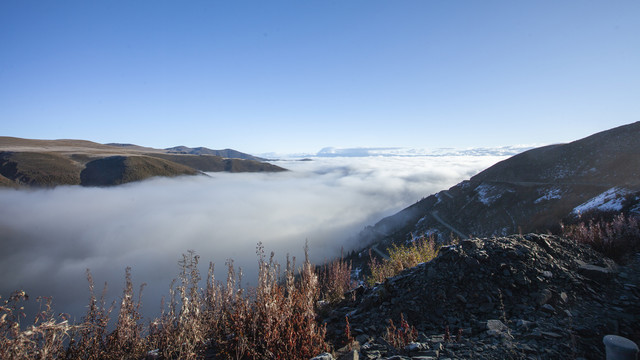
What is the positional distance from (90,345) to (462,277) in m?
6.96

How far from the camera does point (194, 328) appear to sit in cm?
365

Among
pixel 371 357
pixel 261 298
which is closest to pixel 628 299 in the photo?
pixel 371 357

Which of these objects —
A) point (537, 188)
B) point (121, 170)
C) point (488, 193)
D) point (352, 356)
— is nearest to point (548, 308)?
point (352, 356)

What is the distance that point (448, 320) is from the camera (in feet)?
15.6

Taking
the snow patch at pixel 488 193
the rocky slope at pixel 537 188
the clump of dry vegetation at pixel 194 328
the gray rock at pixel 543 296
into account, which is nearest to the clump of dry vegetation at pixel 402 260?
the gray rock at pixel 543 296

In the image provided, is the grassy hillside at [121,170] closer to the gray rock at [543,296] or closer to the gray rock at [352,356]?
the gray rock at [352,356]

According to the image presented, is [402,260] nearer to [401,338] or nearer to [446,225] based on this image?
[401,338]

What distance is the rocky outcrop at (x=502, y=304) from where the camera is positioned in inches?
152

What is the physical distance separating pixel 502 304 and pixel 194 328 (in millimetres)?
5254

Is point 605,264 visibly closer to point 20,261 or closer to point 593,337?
point 593,337

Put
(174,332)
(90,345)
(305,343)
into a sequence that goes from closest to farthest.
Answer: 1. (305,343)
2. (174,332)
3. (90,345)

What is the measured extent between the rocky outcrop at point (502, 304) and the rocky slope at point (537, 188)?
26087 mm

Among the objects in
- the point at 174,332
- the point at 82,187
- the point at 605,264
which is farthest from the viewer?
the point at 82,187

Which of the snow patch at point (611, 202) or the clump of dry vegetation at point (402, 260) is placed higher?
the snow patch at point (611, 202)
